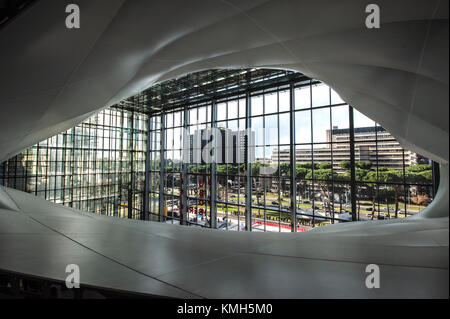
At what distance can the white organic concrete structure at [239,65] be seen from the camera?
3.22 meters

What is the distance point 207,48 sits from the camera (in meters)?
8.99

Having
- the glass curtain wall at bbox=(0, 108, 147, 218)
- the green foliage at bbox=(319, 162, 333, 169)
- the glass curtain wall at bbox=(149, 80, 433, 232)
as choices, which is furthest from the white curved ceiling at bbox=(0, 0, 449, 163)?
the glass curtain wall at bbox=(0, 108, 147, 218)

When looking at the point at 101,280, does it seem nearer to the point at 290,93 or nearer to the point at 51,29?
the point at 51,29

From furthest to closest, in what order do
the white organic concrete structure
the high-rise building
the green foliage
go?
the green foliage, the high-rise building, the white organic concrete structure

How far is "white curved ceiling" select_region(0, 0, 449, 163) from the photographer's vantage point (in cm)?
553

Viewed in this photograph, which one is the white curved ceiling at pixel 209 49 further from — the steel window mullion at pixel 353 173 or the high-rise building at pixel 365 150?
the steel window mullion at pixel 353 173

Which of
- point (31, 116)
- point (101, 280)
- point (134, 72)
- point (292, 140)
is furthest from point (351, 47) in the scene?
point (292, 140)

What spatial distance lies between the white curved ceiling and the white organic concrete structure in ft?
0.13

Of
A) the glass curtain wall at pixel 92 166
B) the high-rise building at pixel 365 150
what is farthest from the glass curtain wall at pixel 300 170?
the glass curtain wall at pixel 92 166

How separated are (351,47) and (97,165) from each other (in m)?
34.7

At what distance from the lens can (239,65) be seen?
1094cm

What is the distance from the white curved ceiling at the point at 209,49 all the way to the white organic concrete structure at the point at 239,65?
1.6 inches

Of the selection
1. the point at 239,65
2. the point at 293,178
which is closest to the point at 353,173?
the point at 293,178

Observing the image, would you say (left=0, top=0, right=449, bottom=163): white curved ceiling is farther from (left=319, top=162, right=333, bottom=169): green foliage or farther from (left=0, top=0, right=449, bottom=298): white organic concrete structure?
(left=319, top=162, right=333, bottom=169): green foliage
